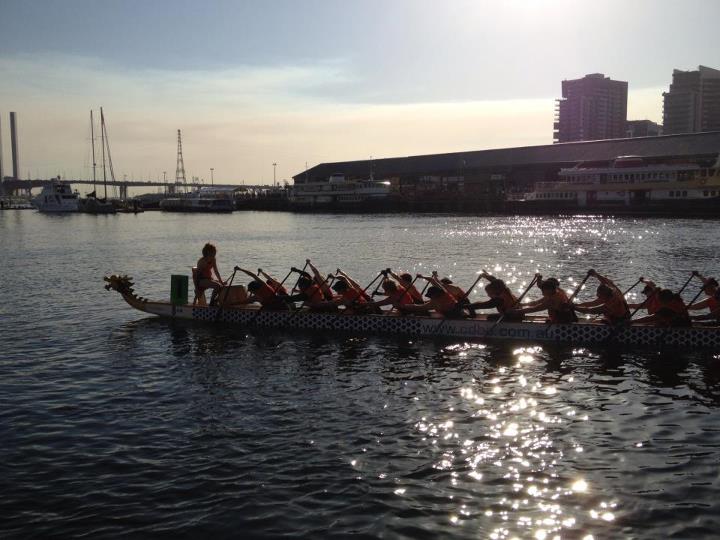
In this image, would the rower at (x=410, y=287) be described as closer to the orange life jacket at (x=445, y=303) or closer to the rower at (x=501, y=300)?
the orange life jacket at (x=445, y=303)

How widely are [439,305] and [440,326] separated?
69cm

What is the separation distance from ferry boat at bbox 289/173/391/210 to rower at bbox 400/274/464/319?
358ft

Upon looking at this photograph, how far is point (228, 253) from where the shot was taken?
55062mm

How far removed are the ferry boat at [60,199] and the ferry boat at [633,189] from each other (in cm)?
9750

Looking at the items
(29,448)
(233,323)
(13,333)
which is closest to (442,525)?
(29,448)

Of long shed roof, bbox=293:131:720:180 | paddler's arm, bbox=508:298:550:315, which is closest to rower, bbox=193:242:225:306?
paddler's arm, bbox=508:298:550:315

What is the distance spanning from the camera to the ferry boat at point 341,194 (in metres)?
134

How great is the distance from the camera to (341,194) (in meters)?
140

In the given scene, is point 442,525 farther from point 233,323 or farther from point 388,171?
point 388,171

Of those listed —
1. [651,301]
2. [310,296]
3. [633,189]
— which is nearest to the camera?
[651,301]

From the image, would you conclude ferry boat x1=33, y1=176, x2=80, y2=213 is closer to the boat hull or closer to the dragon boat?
the dragon boat

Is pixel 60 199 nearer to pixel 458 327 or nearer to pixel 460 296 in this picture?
pixel 460 296

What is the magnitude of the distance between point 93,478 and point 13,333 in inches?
543

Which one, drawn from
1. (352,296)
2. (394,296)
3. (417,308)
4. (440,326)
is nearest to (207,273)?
(352,296)
